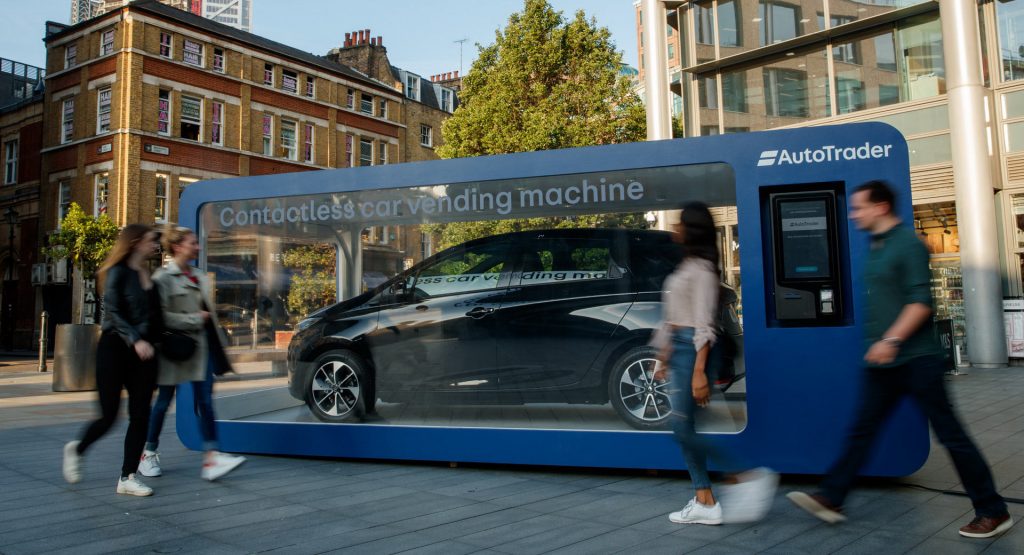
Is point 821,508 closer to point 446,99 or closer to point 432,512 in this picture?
point 432,512

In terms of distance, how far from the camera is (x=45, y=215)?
3183 cm

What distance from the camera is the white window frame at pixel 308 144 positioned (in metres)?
35.5

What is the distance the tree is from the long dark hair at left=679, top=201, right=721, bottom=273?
54.2ft

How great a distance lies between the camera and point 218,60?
31969mm

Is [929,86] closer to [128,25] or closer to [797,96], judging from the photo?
[797,96]

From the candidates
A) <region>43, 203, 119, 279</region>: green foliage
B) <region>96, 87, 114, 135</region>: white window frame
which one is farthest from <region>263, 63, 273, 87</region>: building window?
<region>43, 203, 119, 279</region>: green foliage

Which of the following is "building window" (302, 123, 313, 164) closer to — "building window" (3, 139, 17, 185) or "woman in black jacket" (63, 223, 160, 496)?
"building window" (3, 139, 17, 185)

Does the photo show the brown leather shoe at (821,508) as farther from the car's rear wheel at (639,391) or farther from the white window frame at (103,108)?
the white window frame at (103,108)

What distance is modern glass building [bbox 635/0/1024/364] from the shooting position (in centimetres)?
1408

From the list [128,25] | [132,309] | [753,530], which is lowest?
[753,530]

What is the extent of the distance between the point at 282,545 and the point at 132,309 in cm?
203

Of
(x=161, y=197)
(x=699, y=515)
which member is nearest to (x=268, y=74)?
(x=161, y=197)

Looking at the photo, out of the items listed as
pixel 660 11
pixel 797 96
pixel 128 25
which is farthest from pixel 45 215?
pixel 797 96

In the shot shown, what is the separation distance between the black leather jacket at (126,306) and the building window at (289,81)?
3203 cm
